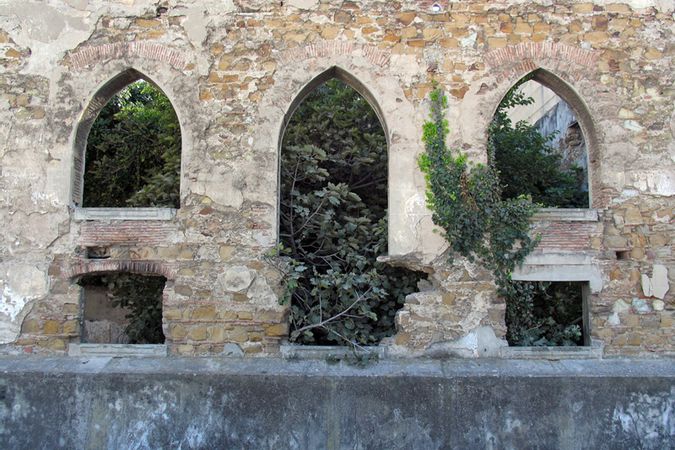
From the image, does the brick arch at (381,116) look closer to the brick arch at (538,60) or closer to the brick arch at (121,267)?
the brick arch at (538,60)

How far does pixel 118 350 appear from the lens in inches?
213

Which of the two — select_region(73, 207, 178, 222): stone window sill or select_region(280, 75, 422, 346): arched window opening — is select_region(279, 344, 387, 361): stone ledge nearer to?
select_region(280, 75, 422, 346): arched window opening

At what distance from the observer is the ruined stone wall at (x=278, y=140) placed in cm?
541

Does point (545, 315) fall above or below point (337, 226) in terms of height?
below

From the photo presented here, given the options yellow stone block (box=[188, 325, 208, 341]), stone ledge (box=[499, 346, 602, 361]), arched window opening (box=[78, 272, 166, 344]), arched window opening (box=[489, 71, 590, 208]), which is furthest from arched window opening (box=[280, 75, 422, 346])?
arched window opening (box=[78, 272, 166, 344])

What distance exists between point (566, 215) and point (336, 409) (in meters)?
2.90

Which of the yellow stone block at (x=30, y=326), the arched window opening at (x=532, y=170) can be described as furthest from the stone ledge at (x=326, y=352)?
the arched window opening at (x=532, y=170)

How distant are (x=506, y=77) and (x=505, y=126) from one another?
3.21 metres

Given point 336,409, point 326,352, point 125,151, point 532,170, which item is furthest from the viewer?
point 125,151

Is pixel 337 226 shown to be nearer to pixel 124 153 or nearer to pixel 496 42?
pixel 496 42

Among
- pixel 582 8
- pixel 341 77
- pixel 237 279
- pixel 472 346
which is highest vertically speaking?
pixel 582 8

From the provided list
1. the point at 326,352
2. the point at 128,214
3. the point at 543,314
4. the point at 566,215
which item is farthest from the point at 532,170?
the point at 128,214

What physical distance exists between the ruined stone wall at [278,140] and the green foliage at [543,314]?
117 centimetres

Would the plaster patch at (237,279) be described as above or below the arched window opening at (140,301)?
above
